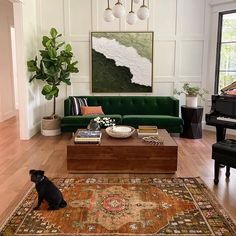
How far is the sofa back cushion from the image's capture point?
5.98 meters

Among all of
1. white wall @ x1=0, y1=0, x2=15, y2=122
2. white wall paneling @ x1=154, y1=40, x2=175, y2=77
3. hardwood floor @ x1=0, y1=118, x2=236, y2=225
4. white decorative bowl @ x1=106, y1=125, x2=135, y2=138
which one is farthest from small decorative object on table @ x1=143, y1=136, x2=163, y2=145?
white wall @ x1=0, y1=0, x2=15, y2=122

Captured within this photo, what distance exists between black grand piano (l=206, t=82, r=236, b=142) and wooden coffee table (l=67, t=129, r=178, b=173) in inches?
28.1

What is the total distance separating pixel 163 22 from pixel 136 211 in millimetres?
4509

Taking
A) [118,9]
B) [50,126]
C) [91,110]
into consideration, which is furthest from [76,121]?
[118,9]

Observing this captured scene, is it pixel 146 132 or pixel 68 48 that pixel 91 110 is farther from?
pixel 146 132

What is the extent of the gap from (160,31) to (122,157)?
3452mm

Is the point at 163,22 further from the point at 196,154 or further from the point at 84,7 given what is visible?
the point at 196,154

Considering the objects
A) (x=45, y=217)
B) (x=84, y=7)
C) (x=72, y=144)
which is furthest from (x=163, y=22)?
(x=45, y=217)

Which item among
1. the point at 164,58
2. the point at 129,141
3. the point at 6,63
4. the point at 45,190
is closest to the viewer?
the point at 45,190

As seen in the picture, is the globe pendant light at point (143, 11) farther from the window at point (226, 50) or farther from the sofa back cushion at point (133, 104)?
the window at point (226, 50)

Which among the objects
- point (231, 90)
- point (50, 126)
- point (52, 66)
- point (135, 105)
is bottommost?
point (50, 126)

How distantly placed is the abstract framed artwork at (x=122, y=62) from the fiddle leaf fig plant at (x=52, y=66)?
0.60 meters

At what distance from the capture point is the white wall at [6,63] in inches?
283

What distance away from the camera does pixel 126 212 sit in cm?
269
